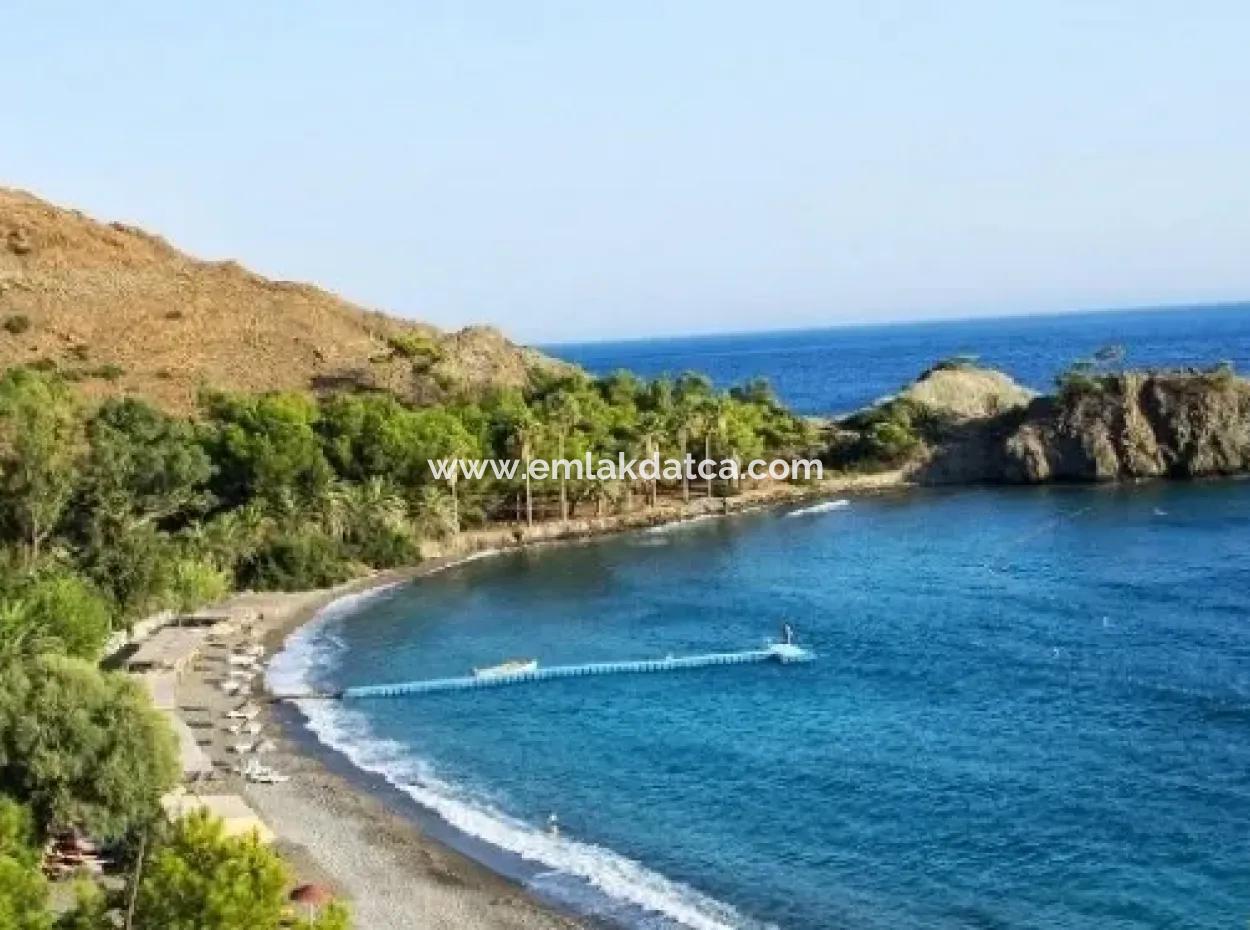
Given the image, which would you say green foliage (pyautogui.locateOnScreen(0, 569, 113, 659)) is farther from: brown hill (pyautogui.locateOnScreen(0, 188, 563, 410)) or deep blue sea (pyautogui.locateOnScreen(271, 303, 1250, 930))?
brown hill (pyautogui.locateOnScreen(0, 188, 563, 410))

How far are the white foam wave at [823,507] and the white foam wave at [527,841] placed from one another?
5712 cm

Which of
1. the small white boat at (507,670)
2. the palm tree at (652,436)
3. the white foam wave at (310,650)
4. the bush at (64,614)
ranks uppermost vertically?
the palm tree at (652,436)

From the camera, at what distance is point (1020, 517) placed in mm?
99188

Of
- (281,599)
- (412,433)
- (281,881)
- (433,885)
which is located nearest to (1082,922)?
(433,885)

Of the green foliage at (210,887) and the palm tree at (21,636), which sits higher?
the palm tree at (21,636)

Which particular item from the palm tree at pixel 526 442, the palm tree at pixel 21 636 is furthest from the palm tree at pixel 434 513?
the palm tree at pixel 21 636

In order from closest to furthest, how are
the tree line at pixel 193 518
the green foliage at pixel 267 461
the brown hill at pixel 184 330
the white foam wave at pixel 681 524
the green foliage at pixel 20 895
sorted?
1. the green foliage at pixel 20 895
2. the tree line at pixel 193 518
3. the green foliage at pixel 267 461
4. the white foam wave at pixel 681 524
5. the brown hill at pixel 184 330

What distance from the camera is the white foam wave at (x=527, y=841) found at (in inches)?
1387

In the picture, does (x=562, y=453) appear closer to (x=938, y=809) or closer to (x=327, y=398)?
(x=327, y=398)

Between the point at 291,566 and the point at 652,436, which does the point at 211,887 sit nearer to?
the point at 291,566

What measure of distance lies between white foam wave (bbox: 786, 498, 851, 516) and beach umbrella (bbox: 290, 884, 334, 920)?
242ft

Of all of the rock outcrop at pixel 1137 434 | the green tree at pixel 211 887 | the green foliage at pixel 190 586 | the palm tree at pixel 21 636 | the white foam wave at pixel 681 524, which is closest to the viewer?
the green tree at pixel 211 887

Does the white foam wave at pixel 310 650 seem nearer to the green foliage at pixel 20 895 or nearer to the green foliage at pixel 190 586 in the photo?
the green foliage at pixel 190 586

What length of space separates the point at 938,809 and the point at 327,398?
89.0 metres
